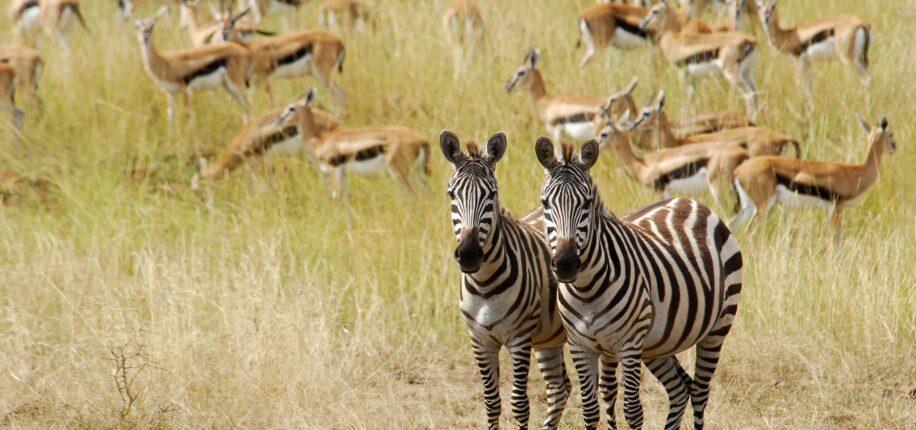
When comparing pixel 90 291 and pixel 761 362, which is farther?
pixel 90 291

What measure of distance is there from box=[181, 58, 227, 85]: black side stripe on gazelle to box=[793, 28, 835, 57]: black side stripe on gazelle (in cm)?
545

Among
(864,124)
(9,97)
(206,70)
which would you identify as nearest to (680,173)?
(864,124)

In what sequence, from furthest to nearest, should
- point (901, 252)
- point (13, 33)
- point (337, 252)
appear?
1. point (13, 33)
2. point (337, 252)
3. point (901, 252)

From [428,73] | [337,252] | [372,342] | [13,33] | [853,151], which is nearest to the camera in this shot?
[372,342]

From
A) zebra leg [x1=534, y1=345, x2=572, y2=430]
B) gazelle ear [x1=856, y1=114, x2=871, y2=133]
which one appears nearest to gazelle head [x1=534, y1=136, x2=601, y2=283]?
zebra leg [x1=534, y1=345, x2=572, y2=430]

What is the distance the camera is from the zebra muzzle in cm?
443

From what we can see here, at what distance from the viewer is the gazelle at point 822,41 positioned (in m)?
11.4

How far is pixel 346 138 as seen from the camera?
10234 mm

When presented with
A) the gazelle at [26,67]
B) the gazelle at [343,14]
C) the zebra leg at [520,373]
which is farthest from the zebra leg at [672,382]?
the gazelle at [343,14]

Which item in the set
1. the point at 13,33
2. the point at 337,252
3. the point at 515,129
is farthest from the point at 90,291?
the point at 13,33

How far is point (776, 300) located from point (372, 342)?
2.25m

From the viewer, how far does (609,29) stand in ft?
43.6

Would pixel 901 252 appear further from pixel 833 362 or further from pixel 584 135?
pixel 584 135

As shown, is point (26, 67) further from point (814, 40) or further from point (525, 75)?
point (814, 40)
